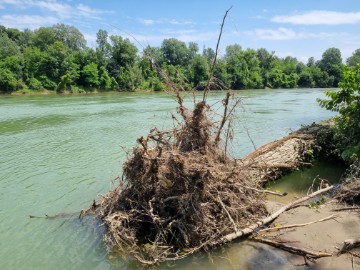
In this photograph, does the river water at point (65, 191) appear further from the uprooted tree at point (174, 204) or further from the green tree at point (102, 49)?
the green tree at point (102, 49)

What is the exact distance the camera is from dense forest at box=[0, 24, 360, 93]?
6512 centimetres

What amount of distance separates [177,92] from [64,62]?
6765 cm

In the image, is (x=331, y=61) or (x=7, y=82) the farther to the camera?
(x=331, y=61)

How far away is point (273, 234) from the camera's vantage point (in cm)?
670

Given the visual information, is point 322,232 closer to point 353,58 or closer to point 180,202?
point 180,202

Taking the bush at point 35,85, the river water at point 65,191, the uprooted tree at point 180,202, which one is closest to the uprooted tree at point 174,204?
the uprooted tree at point 180,202

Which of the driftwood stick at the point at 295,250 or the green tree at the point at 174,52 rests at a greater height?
the green tree at the point at 174,52

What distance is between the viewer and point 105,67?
74375 mm

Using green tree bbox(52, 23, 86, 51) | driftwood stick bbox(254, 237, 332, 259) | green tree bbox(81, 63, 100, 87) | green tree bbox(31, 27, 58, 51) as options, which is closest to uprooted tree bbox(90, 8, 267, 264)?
driftwood stick bbox(254, 237, 332, 259)

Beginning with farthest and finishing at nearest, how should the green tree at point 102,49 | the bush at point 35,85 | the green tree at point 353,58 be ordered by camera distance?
1. the green tree at point 353,58
2. the green tree at point 102,49
3. the bush at point 35,85

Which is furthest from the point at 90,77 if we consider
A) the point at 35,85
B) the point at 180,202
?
the point at 180,202

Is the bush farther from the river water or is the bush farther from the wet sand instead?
the wet sand

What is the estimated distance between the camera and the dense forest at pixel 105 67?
6512 centimetres

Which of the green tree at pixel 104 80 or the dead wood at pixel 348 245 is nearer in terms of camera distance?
the dead wood at pixel 348 245
